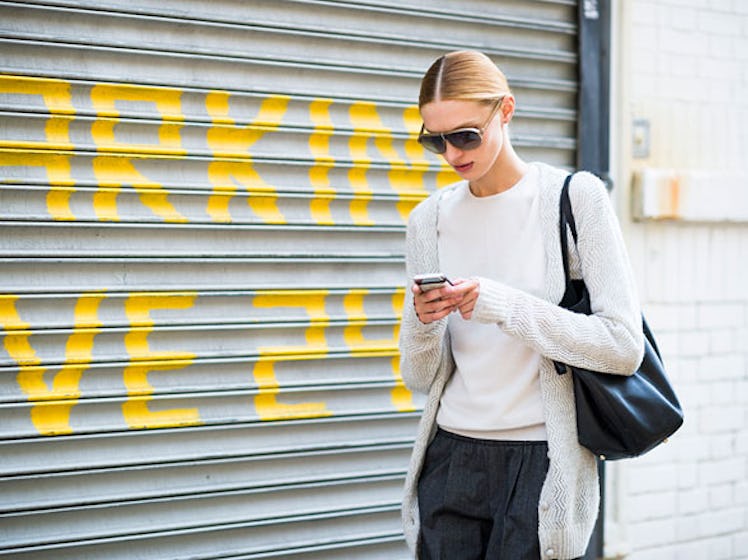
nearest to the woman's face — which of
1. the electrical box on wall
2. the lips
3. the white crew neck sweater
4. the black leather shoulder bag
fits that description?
the lips

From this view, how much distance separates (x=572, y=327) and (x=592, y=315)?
8 centimetres

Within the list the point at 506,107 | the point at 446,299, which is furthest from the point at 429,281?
the point at 506,107

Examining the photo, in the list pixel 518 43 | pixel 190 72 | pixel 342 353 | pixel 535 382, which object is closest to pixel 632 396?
pixel 535 382

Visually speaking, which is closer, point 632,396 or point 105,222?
point 632,396

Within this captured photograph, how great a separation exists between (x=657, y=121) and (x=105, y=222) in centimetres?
288

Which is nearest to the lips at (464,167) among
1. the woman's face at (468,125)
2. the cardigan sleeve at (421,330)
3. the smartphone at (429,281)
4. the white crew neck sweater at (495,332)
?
the woman's face at (468,125)

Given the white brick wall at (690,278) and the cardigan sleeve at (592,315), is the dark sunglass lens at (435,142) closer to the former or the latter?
the cardigan sleeve at (592,315)

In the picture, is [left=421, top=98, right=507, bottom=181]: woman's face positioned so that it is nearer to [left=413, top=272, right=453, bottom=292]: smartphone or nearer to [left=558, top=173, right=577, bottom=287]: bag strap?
[left=558, top=173, right=577, bottom=287]: bag strap

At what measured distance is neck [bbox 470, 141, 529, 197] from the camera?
9.45ft

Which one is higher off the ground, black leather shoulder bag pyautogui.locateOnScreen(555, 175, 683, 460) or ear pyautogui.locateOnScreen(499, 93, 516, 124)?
ear pyautogui.locateOnScreen(499, 93, 516, 124)

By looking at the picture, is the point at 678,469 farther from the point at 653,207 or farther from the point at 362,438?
the point at 362,438

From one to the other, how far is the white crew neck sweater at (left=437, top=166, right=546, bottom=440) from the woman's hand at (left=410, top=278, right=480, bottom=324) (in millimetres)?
207

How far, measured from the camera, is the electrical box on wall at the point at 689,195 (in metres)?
5.31

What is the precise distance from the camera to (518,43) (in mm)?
5047
